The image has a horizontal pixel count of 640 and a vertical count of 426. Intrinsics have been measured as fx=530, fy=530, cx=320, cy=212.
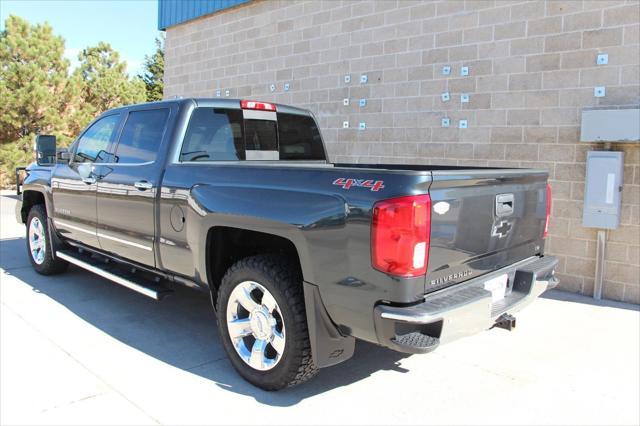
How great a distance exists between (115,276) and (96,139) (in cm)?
157

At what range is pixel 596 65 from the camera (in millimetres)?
5852

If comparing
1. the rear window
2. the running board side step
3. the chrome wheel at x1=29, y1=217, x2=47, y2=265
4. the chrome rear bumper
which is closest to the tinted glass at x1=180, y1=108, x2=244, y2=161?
the rear window

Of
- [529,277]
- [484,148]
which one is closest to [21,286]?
[529,277]

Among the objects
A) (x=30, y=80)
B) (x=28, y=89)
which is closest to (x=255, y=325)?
(x=28, y=89)

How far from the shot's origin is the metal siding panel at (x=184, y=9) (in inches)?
419

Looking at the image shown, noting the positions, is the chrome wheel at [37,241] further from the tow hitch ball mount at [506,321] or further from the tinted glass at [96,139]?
the tow hitch ball mount at [506,321]

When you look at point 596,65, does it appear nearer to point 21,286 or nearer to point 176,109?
point 176,109

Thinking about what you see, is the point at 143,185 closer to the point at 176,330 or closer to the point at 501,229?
the point at 176,330

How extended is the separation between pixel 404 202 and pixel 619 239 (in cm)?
426

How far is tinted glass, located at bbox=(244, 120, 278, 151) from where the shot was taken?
4629 mm

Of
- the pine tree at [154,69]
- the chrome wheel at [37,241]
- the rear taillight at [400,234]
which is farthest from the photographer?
the pine tree at [154,69]

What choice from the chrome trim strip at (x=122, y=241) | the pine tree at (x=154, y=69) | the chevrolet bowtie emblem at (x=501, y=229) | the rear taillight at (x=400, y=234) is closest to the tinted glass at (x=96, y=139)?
the chrome trim strip at (x=122, y=241)

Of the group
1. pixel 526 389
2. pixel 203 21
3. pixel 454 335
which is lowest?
pixel 526 389

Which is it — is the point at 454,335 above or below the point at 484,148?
below
